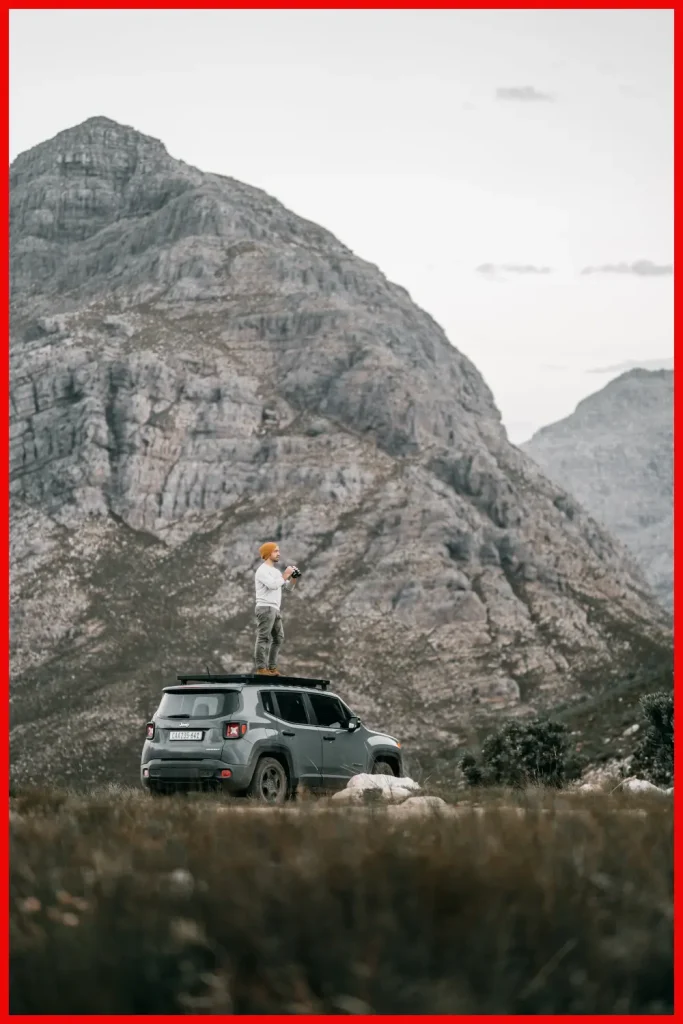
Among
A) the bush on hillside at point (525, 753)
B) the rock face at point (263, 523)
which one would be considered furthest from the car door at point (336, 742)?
the rock face at point (263, 523)

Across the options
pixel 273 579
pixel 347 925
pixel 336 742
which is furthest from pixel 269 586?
pixel 347 925

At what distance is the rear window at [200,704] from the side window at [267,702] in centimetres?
42

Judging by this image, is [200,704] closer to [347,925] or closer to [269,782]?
[269,782]

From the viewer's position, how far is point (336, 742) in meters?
18.8

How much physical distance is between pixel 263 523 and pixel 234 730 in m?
103

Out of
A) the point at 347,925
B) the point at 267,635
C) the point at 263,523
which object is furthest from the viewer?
the point at 263,523

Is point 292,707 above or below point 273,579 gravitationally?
below

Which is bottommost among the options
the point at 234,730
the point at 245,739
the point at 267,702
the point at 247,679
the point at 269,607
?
the point at 245,739

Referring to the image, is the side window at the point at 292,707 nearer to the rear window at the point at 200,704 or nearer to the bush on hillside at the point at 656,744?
the rear window at the point at 200,704

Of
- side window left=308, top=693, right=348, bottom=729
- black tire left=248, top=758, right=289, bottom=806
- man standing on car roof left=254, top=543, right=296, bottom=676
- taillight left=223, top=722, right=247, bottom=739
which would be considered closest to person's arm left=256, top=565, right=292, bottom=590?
man standing on car roof left=254, top=543, right=296, bottom=676

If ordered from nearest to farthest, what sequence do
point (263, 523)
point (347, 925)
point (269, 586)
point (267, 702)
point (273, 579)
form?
point (347, 925)
point (267, 702)
point (273, 579)
point (269, 586)
point (263, 523)

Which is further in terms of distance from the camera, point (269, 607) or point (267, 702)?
point (269, 607)

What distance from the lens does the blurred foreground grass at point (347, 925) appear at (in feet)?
18.6

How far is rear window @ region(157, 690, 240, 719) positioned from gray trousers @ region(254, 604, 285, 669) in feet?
6.53
